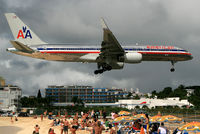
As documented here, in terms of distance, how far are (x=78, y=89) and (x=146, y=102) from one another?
259 feet

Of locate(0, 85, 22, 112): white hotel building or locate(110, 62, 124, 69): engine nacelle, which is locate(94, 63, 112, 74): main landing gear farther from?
locate(0, 85, 22, 112): white hotel building

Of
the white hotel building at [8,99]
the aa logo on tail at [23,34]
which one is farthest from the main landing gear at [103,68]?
the white hotel building at [8,99]

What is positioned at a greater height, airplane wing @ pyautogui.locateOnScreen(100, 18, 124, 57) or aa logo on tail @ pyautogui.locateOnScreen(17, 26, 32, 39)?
aa logo on tail @ pyautogui.locateOnScreen(17, 26, 32, 39)

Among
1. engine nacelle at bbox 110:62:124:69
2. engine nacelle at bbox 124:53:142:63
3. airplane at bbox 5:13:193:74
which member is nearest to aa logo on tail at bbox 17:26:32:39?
airplane at bbox 5:13:193:74

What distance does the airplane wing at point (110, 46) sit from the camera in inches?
1303

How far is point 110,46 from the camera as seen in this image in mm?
34469

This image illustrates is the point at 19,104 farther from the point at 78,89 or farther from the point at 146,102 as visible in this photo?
the point at 146,102

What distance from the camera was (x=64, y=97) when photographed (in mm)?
171375

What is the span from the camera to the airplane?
34.8 m

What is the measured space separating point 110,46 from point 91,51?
3112 millimetres

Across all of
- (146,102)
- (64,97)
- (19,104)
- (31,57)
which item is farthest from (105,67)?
(64,97)

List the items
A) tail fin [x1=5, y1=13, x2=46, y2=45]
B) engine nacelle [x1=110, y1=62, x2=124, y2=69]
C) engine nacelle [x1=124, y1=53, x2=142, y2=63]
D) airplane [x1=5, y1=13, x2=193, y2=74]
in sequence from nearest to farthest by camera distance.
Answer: airplane [x1=5, y1=13, x2=193, y2=74]
engine nacelle [x1=124, y1=53, x2=142, y2=63]
engine nacelle [x1=110, y1=62, x2=124, y2=69]
tail fin [x1=5, y1=13, x2=46, y2=45]

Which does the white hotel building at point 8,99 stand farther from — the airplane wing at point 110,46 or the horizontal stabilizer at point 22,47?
the airplane wing at point 110,46

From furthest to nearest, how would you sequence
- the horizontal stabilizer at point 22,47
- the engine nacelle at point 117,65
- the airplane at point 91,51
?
the engine nacelle at point 117,65, the airplane at point 91,51, the horizontal stabilizer at point 22,47
